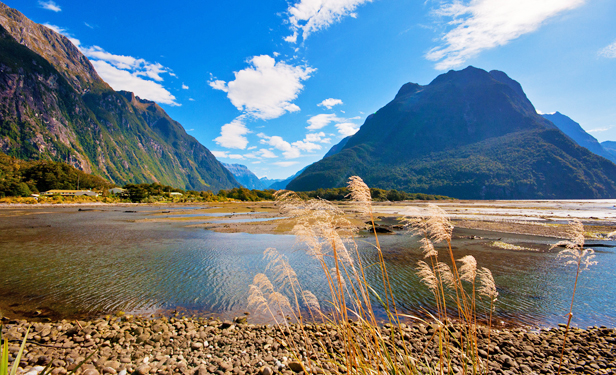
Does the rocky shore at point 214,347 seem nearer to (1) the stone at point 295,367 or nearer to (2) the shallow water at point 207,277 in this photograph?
(1) the stone at point 295,367

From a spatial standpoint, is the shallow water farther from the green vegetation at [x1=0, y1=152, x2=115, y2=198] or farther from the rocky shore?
the green vegetation at [x1=0, y1=152, x2=115, y2=198]

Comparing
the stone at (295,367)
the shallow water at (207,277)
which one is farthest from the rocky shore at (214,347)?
the shallow water at (207,277)

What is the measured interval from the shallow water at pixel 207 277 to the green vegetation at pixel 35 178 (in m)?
86.8

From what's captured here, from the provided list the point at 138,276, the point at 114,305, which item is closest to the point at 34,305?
the point at 114,305

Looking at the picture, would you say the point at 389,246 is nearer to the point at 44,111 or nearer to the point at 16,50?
the point at 44,111

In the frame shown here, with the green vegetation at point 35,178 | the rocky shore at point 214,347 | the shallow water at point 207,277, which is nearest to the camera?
the rocky shore at point 214,347

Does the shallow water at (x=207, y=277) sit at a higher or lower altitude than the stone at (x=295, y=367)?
lower

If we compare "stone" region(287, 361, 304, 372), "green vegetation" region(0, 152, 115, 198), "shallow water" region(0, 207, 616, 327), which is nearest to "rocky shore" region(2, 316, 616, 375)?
"stone" region(287, 361, 304, 372)

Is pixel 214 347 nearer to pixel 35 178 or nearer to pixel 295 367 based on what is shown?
pixel 295 367

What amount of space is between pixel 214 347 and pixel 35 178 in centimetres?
14031

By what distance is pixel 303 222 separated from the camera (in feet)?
13.9

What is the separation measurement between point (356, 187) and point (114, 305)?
11.2 meters

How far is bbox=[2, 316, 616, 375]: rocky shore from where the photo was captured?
608 cm

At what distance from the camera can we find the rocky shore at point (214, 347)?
19.9ft
